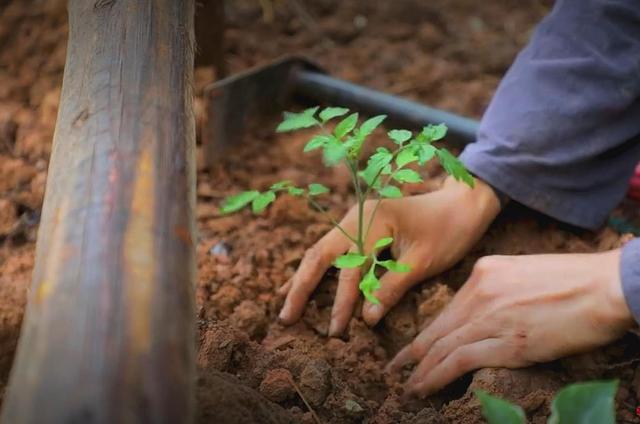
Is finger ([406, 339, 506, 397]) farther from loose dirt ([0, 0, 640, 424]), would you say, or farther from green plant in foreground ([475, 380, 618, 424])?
green plant in foreground ([475, 380, 618, 424])

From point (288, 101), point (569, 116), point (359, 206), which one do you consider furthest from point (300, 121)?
point (288, 101)

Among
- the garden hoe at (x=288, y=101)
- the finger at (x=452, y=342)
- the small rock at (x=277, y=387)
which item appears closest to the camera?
the small rock at (x=277, y=387)

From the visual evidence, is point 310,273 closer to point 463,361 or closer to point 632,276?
point 463,361

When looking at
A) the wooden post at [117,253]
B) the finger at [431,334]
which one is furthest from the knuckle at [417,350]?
the wooden post at [117,253]

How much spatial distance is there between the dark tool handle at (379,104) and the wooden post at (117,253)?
1.17 metres

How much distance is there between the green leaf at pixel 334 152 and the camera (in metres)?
1.32

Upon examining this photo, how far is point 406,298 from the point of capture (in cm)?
167

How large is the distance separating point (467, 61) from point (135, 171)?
2.17 m

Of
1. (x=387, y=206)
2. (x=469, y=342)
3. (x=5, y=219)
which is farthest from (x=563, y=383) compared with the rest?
(x=5, y=219)

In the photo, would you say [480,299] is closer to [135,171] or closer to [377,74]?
[135,171]

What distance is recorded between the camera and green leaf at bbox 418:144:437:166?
52.2 inches

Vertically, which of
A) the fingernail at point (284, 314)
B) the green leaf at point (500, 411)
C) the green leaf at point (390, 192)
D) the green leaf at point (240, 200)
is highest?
the green leaf at point (240, 200)

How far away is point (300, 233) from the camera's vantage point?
1.87 metres

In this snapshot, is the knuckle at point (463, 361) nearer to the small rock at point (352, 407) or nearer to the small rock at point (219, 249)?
the small rock at point (352, 407)
